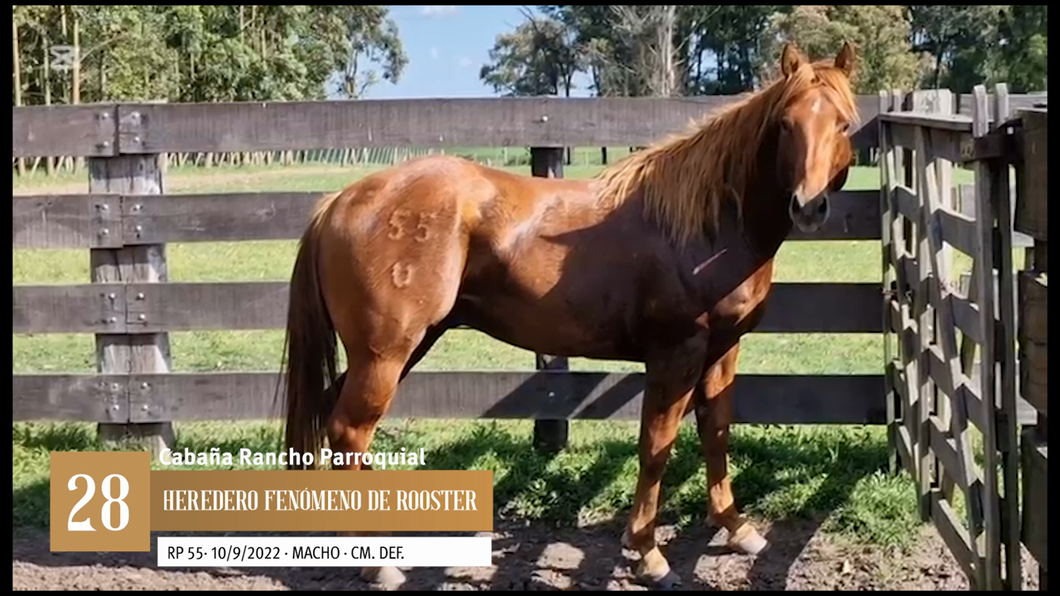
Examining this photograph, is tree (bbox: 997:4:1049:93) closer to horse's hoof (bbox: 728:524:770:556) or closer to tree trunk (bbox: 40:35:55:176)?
tree trunk (bbox: 40:35:55:176)

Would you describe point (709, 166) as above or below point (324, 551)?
above

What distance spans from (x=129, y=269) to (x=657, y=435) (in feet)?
9.16

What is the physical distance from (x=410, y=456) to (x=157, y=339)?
1416mm

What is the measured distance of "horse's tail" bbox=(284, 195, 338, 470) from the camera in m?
4.13

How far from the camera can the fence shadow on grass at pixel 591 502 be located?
4109mm

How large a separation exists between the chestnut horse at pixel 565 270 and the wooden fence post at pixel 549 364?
74cm

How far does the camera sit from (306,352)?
414 cm

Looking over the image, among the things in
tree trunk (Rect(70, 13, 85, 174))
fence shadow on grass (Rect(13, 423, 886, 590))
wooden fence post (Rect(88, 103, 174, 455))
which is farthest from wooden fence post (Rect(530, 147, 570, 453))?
tree trunk (Rect(70, 13, 85, 174))

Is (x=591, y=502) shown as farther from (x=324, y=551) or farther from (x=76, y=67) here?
(x=76, y=67)

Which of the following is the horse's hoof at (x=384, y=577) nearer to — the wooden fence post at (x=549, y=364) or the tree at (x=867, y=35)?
the wooden fence post at (x=549, y=364)

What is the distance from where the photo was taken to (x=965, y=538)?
3.45m

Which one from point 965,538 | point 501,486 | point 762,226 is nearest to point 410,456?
point 501,486

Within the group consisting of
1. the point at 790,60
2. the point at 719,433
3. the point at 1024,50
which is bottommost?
the point at 719,433

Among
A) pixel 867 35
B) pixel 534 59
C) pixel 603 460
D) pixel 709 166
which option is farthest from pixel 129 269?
pixel 867 35
